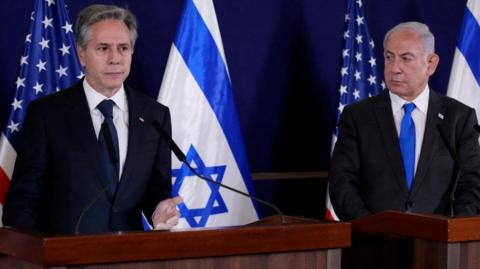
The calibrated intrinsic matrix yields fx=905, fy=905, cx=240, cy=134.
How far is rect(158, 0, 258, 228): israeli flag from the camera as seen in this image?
4395 mm

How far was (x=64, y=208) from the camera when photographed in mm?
3248

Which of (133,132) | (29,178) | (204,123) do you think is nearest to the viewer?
(29,178)

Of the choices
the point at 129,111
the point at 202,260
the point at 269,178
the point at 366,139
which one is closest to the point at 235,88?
the point at 269,178

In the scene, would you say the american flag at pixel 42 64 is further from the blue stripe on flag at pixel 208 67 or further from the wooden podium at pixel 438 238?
the wooden podium at pixel 438 238

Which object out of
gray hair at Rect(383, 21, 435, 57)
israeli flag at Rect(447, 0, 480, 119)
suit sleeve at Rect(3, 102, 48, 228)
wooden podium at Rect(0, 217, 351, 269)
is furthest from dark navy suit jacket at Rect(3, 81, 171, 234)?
israeli flag at Rect(447, 0, 480, 119)

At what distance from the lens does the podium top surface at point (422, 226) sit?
2814 millimetres

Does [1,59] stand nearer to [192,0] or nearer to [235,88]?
[192,0]

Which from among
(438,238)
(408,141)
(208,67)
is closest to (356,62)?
(208,67)

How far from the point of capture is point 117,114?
11.0 feet

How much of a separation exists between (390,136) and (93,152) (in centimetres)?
132

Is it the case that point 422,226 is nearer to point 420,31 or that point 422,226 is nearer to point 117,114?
point 117,114

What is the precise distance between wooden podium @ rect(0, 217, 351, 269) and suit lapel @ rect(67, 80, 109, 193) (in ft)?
2.43

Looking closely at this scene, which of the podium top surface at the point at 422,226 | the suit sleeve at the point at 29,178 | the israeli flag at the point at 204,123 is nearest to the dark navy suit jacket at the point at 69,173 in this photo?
the suit sleeve at the point at 29,178

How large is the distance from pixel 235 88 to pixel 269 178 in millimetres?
542
